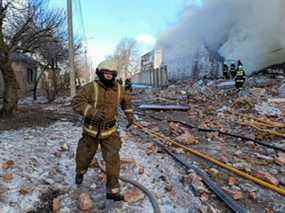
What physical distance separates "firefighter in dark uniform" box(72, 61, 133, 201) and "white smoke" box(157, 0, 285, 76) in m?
15.1

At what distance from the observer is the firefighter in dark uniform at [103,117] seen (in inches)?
150

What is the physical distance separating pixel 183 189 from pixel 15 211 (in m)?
2.15

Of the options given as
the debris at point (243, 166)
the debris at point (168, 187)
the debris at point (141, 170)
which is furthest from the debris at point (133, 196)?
the debris at point (243, 166)

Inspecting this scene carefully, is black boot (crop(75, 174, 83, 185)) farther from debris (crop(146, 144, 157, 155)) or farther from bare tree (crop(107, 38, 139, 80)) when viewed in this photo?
bare tree (crop(107, 38, 139, 80))

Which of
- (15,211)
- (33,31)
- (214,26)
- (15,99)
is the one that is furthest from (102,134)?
(214,26)

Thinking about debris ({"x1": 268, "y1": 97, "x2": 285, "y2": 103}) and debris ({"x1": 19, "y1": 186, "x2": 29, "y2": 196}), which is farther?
debris ({"x1": 268, "y1": 97, "x2": 285, "y2": 103})

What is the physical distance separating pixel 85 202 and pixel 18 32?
712 centimetres

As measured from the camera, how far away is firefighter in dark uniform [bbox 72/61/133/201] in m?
3.81

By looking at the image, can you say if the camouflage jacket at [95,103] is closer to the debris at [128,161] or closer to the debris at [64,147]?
the debris at [128,161]

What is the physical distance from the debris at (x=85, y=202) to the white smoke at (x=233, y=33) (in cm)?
1571

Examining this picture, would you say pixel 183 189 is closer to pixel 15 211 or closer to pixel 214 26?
pixel 15 211

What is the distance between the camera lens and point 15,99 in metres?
8.91

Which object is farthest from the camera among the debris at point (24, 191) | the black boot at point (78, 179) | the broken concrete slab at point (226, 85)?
the broken concrete slab at point (226, 85)

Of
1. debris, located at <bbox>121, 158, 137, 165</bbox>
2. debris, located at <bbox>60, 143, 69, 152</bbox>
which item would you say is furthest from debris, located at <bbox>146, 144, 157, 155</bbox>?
debris, located at <bbox>60, 143, 69, 152</bbox>
